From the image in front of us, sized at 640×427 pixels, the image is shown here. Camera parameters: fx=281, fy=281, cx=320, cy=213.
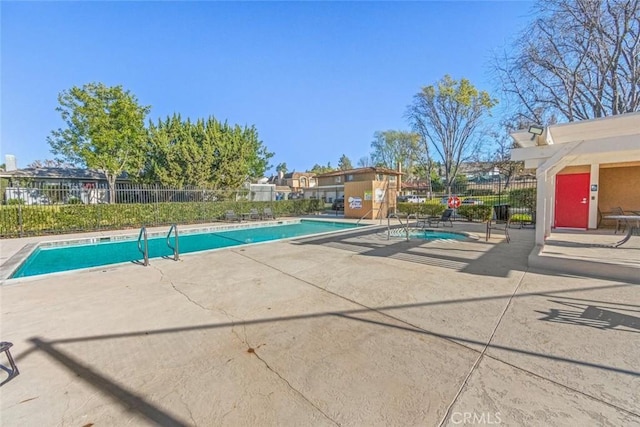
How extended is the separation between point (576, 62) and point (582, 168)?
732 centimetres

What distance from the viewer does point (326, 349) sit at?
270 centimetres

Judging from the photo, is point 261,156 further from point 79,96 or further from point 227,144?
point 79,96

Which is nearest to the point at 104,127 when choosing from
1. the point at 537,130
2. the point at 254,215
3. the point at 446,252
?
the point at 254,215

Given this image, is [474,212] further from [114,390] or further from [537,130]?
[114,390]

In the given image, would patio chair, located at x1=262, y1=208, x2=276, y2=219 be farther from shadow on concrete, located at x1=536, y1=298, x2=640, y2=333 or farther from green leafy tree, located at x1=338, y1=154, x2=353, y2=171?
green leafy tree, located at x1=338, y1=154, x2=353, y2=171

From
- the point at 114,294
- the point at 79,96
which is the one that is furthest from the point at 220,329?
the point at 79,96

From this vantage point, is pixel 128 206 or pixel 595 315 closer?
pixel 595 315

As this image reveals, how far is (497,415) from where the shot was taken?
6.00 feet

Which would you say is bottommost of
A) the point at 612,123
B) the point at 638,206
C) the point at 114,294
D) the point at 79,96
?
the point at 114,294

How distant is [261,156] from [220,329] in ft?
83.2

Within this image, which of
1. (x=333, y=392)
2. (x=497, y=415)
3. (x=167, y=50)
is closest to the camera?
(x=497, y=415)

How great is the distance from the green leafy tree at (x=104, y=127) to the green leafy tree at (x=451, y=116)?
2379cm

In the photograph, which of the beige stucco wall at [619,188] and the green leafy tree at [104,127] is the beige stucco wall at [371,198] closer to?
the beige stucco wall at [619,188]

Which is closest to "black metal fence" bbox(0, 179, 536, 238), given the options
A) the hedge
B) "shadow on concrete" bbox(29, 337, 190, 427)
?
the hedge
